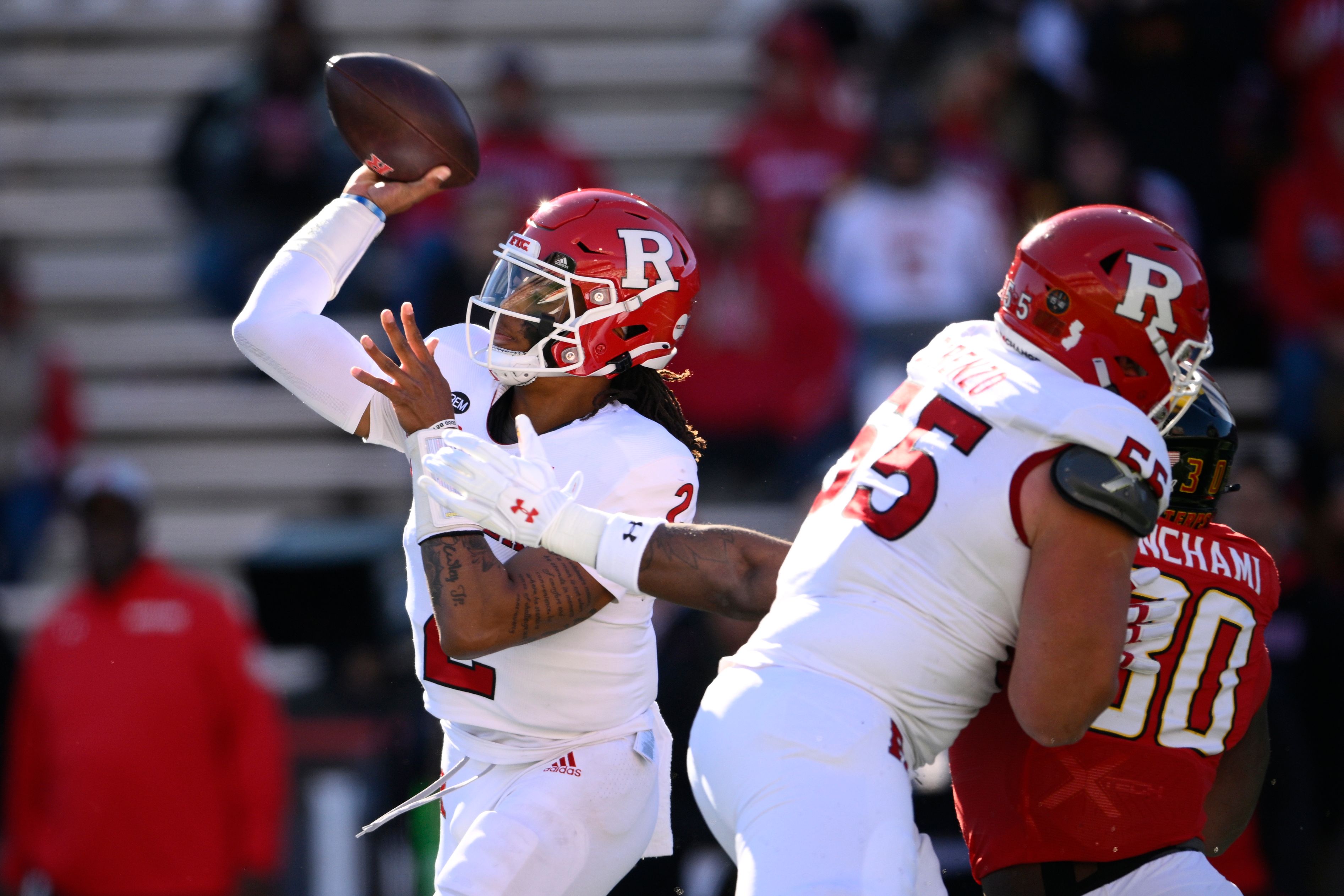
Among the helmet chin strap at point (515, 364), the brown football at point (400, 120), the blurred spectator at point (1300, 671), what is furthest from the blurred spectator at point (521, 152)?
the helmet chin strap at point (515, 364)

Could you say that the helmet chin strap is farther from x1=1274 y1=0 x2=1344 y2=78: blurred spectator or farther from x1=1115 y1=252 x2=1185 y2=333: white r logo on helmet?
x1=1274 y1=0 x2=1344 y2=78: blurred spectator

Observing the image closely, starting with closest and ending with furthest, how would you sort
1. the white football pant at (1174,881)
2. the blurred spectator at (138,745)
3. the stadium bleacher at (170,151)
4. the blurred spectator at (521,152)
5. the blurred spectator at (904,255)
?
the white football pant at (1174,881)
the blurred spectator at (138,745)
the blurred spectator at (904,255)
the blurred spectator at (521,152)
the stadium bleacher at (170,151)

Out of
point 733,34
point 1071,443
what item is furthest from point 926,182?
point 1071,443

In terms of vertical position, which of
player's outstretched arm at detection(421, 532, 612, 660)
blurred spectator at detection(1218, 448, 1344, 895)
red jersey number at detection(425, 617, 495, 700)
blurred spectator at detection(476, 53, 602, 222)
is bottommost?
blurred spectator at detection(1218, 448, 1344, 895)

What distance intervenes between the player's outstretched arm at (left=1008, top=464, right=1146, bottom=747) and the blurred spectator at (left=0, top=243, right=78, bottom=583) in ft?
20.8

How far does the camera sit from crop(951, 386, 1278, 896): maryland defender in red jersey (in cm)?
311

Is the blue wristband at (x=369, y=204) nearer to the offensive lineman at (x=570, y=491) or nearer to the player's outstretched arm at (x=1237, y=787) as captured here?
the offensive lineman at (x=570, y=491)

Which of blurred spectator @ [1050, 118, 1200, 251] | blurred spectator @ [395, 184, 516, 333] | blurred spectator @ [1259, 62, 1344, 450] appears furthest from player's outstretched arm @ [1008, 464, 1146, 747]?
blurred spectator @ [1259, 62, 1344, 450]

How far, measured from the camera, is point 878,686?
2.82m

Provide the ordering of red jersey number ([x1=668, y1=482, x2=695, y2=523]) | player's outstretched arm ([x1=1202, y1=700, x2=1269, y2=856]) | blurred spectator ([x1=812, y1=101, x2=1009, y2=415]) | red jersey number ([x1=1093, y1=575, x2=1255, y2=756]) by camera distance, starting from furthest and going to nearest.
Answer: blurred spectator ([x1=812, y1=101, x2=1009, y2=415]) < player's outstretched arm ([x1=1202, y1=700, x2=1269, y2=856]) < red jersey number ([x1=668, y1=482, x2=695, y2=523]) < red jersey number ([x1=1093, y1=575, x2=1255, y2=756])

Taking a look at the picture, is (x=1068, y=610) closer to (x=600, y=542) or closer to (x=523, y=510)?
(x=600, y=542)

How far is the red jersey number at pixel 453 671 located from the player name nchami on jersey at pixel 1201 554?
1.37 meters

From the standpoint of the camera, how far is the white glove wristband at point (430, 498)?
10.0 ft

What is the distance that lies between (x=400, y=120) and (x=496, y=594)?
1.30 meters
